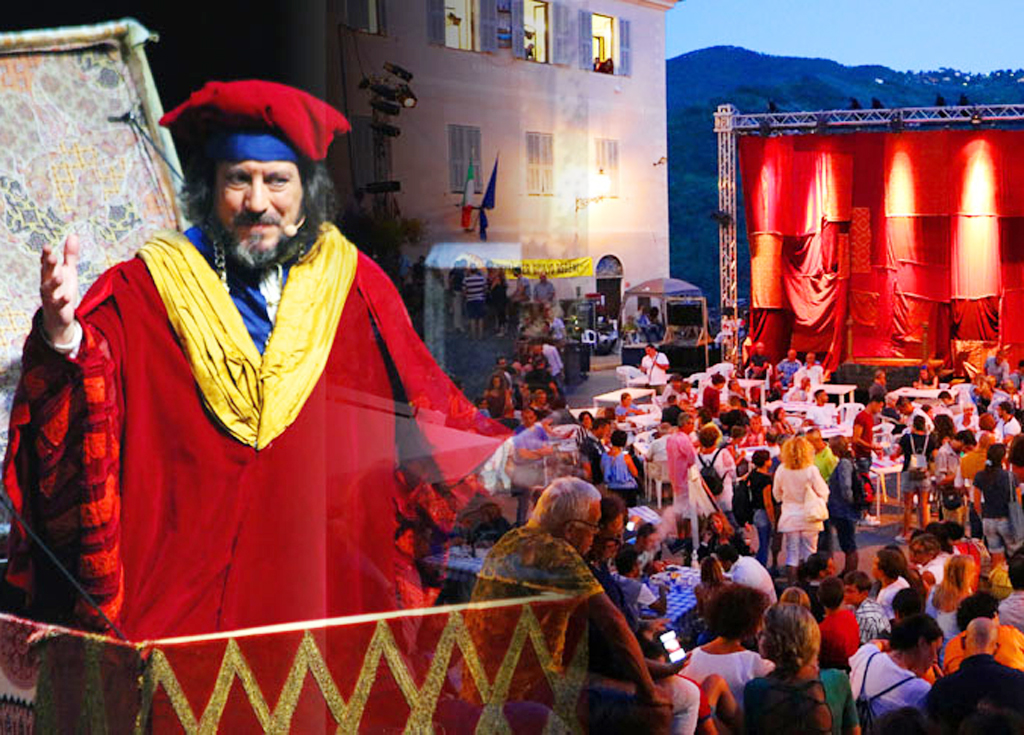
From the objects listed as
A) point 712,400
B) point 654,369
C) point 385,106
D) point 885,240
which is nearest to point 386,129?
point 385,106

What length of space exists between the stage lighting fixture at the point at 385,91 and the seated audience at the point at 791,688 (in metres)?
2.24

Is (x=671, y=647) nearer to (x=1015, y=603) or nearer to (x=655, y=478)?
(x=1015, y=603)

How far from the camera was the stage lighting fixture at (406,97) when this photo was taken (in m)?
4.91

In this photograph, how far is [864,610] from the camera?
5.89 metres

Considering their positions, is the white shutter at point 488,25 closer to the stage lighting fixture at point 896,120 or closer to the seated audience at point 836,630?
the seated audience at point 836,630

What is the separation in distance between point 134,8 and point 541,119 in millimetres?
1555

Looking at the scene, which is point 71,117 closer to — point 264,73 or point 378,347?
point 264,73

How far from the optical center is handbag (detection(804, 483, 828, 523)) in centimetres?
826

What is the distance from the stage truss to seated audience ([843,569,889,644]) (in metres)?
13.9

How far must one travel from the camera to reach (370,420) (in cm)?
478

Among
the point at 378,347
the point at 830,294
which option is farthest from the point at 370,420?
the point at 830,294

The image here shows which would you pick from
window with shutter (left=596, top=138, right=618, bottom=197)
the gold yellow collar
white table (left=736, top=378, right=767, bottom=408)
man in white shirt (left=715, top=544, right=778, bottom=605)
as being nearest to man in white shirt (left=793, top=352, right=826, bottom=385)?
white table (left=736, top=378, right=767, bottom=408)

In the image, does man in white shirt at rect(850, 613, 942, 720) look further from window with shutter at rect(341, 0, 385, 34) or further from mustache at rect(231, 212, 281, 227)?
window with shutter at rect(341, 0, 385, 34)

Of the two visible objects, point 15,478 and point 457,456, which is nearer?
point 15,478
